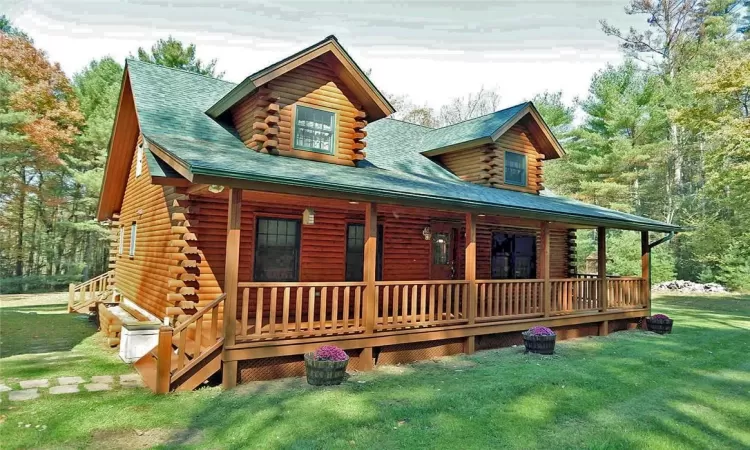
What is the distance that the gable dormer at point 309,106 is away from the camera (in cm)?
957

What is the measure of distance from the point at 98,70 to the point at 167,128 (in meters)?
24.9

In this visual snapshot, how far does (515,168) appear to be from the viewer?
14.1 m

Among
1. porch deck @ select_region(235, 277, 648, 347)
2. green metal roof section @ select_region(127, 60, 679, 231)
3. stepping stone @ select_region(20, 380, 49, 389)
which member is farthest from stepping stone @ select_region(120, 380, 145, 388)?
green metal roof section @ select_region(127, 60, 679, 231)

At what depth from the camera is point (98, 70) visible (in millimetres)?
28766

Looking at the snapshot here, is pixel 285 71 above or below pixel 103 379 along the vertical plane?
above

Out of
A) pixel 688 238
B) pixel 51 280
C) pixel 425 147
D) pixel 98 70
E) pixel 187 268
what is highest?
pixel 98 70

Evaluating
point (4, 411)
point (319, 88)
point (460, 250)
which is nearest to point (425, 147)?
point (460, 250)

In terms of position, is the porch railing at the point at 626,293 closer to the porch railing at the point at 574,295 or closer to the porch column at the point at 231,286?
the porch railing at the point at 574,295

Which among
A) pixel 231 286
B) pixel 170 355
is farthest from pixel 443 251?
pixel 170 355

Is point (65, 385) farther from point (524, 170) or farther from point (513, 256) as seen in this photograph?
point (524, 170)

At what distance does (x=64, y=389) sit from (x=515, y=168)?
12582 mm

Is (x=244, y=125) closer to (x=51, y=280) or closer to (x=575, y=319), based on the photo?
(x=575, y=319)

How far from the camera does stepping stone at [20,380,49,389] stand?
6.84 meters

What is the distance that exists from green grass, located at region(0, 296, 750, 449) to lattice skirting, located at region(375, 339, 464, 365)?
34 centimetres
